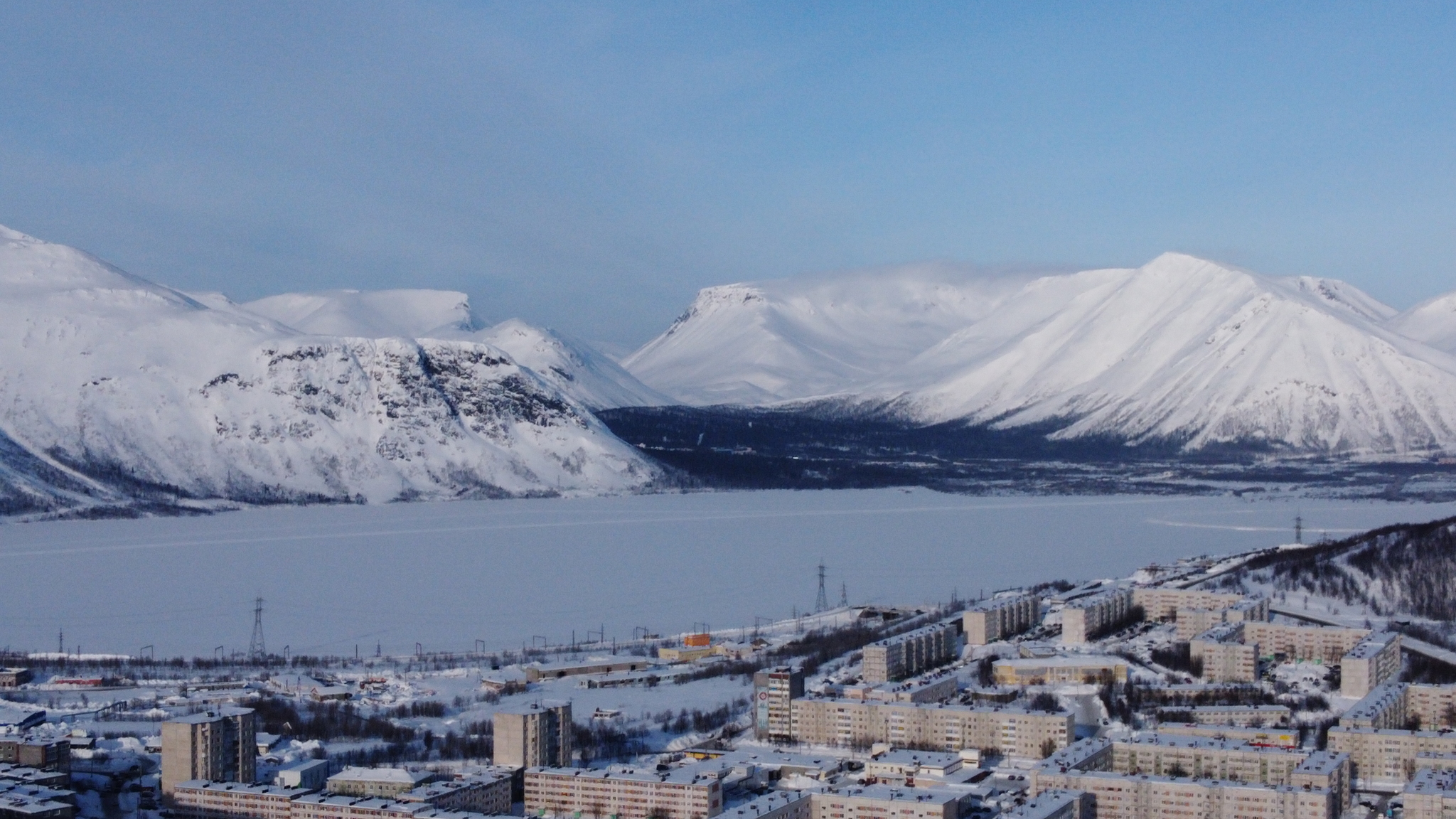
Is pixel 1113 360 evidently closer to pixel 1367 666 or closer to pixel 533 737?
pixel 1367 666

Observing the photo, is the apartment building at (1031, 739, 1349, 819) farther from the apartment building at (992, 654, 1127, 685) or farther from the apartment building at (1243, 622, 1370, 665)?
the apartment building at (1243, 622, 1370, 665)

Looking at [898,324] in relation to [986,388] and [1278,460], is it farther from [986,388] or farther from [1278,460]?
[1278,460]

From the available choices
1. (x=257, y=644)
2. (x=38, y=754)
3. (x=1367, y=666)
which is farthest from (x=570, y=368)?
(x=38, y=754)

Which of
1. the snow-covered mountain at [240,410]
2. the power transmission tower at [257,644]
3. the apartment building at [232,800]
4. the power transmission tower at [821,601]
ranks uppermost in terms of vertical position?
the snow-covered mountain at [240,410]

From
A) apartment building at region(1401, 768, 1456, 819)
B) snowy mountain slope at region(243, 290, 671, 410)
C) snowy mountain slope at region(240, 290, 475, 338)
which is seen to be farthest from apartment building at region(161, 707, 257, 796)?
snowy mountain slope at region(240, 290, 475, 338)

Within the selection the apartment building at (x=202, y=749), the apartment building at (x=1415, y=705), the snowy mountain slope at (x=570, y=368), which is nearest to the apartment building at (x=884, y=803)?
the apartment building at (x=202, y=749)

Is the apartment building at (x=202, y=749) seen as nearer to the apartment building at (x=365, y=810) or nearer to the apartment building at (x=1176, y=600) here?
the apartment building at (x=365, y=810)
